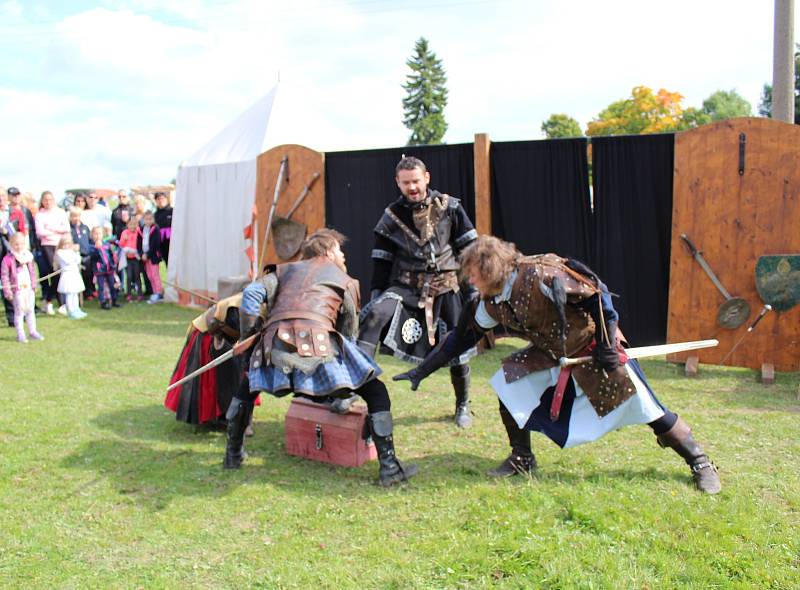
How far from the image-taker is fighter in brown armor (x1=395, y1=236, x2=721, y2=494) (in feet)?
10.8

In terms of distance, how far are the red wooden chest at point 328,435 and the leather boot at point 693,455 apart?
4.99 ft

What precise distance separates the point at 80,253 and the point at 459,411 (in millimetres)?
7469

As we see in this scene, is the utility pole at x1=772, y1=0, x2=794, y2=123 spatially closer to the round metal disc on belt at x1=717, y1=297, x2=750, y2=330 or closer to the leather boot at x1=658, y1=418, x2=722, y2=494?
the round metal disc on belt at x1=717, y1=297, x2=750, y2=330

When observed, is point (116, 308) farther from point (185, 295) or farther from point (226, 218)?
point (226, 218)

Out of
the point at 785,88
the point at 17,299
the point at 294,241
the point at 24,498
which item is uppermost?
the point at 785,88

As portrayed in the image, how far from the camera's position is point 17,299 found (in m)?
7.79

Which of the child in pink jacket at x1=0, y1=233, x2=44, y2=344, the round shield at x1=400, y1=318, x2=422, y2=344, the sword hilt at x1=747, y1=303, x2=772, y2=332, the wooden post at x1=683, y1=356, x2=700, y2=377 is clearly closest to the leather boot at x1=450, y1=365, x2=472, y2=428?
the round shield at x1=400, y1=318, x2=422, y2=344

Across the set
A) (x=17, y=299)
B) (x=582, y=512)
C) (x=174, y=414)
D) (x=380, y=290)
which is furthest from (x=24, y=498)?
(x=17, y=299)

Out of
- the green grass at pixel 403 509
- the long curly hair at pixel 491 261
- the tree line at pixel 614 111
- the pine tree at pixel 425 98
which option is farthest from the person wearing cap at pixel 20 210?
the pine tree at pixel 425 98

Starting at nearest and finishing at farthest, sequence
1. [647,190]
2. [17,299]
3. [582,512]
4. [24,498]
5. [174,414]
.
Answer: [582,512] → [24,498] → [174,414] → [647,190] → [17,299]

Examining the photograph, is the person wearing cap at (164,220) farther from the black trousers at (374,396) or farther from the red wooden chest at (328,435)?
the black trousers at (374,396)

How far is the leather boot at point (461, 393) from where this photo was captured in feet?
15.1

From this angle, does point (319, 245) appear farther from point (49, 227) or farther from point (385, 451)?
point (49, 227)

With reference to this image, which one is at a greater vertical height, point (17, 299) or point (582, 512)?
point (17, 299)
